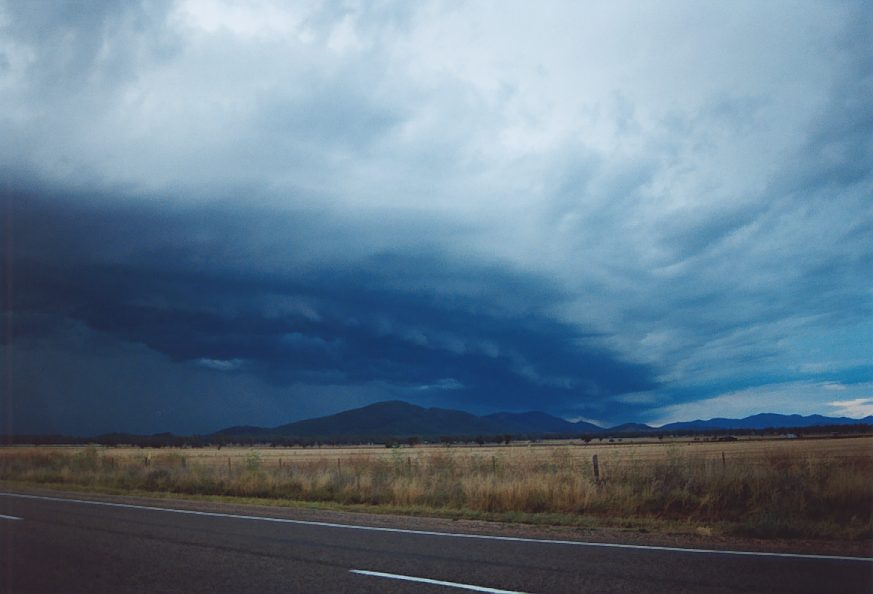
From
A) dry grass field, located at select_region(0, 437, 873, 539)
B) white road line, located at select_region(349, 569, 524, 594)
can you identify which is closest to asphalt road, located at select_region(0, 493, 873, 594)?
white road line, located at select_region(349, 569, 524, 594)

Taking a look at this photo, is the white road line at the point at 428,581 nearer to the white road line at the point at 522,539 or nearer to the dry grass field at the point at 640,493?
the white road line at the point at 522,539

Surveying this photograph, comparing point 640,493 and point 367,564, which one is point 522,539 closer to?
point 367,564

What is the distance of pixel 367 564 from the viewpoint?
955 cm

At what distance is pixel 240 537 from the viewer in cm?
1252

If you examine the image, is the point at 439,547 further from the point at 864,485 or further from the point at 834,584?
the point at 864,485

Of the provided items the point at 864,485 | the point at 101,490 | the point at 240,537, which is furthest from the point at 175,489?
the point at 864,485

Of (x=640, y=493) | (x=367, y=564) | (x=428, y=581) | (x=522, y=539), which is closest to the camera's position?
(x=428, y=581)

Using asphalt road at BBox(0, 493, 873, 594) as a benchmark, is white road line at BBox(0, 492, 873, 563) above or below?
below

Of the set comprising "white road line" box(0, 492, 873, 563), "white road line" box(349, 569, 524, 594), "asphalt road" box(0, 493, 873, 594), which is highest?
"white road line" box(349, 569, 524, 594)

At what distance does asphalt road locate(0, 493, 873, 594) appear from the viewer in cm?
816

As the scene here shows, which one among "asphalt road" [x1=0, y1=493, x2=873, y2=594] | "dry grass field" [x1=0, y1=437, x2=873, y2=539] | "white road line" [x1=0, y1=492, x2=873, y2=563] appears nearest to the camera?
"asphalt road" [x1=0, y1=493, x2=873, y2=594]

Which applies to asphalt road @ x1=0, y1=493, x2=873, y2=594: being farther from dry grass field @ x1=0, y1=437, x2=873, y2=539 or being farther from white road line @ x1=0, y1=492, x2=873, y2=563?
dry grass field @ x1=0, y1=437, x2=873, y2=539

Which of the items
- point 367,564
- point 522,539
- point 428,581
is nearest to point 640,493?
point 522,539

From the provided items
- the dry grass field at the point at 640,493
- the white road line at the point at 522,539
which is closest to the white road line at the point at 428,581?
the white road line at the point at 522,539
